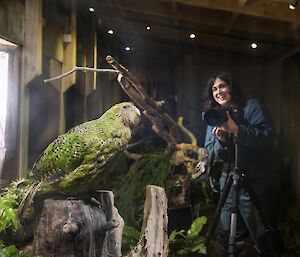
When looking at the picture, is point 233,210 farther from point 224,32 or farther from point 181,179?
point 224,32

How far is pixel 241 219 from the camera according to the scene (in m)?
2.12

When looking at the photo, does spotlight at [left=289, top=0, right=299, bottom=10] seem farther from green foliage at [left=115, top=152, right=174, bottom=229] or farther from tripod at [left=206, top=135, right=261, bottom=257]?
green foliage at [left=115, top=152, right=174, bottom=229]

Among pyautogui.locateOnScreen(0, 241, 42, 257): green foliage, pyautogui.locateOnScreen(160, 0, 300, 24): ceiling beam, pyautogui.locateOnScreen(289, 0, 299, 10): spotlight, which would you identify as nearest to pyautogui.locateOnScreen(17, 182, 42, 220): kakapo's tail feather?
pyautogui.locateOnScreen(0, 241, 42, 257): green foliage

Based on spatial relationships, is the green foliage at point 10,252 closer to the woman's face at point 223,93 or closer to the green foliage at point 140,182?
the green foliage at point 140,182

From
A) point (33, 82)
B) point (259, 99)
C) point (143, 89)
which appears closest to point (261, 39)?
point (259, 99)

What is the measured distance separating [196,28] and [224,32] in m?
0.14

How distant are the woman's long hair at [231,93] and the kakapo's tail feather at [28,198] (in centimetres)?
85

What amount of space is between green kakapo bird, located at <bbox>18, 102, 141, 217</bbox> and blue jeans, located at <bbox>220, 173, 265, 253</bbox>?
2.07 feet

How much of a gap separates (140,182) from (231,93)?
23.8 inches

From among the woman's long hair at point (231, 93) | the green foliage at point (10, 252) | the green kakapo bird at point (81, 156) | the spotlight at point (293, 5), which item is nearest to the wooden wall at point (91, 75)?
the woman's long hair at point (231, 93)

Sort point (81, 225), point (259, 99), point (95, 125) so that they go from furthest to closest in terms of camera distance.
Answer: point (259, 99) < point (95, 125) < point (81, 225)

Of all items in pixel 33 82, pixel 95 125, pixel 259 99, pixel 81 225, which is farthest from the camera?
pixel 259 99

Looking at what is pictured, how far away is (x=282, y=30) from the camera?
7.02ft

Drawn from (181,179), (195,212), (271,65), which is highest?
(271,65)
